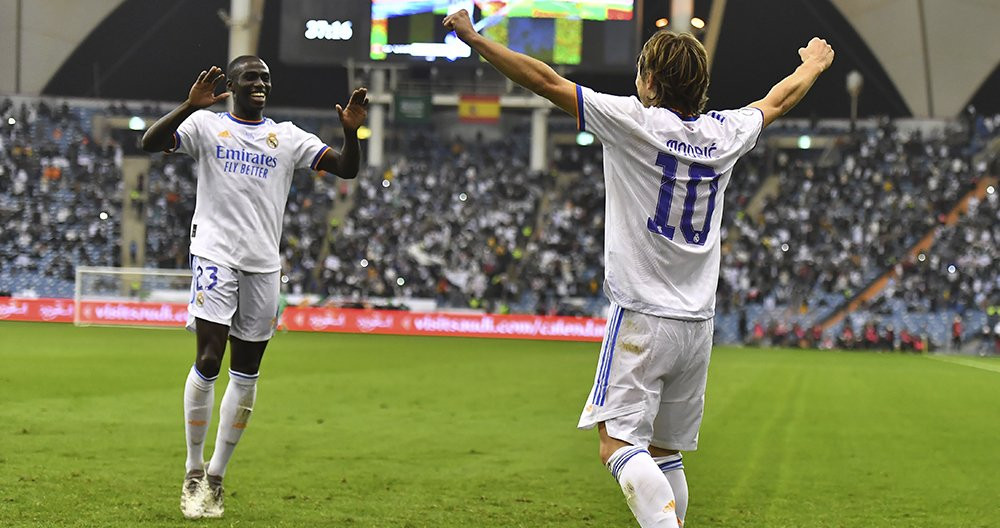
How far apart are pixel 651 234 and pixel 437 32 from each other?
34.7m

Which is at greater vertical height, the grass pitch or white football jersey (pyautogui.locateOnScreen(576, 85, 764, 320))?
white football jersey (pyautogui.locateOnScreen(576, 85, 764, 320))

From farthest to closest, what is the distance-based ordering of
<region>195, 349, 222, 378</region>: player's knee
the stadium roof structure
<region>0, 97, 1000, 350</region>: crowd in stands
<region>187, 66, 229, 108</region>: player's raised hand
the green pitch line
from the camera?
Result: the stadium roof structure, <region>0, 97, 1000, 350</region>: crowd in stands, the green pitch line, <region>195, 349, 222, 378</region>: player's knee, <region>187, 66, 229, 108</region>: player's raised hand

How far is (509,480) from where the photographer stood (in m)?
8.30

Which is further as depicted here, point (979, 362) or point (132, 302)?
point (132, 302)

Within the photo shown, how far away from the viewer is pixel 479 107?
4303cm

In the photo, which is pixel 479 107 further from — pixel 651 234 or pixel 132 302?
pixel 651 234

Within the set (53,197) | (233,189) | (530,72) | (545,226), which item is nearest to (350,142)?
(233,189)

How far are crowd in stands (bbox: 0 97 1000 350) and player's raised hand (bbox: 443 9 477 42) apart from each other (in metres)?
32.6

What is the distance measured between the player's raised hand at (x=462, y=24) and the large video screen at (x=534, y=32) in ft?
104

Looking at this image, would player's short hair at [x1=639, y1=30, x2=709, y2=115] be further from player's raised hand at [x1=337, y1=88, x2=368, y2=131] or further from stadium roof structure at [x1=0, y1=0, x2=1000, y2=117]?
stadium roof structure at [x1=0, y1=0, x2=1000, y2=117]

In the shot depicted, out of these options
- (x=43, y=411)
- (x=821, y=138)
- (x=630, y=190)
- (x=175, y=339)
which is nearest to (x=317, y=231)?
(x=175, y=339)

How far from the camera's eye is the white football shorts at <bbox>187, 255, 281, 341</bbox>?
654 centimetres

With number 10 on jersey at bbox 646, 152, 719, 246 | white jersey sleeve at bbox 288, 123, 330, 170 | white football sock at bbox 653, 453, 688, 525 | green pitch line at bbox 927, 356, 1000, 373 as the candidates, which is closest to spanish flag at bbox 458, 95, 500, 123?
green pitch line at bbox 927, 356, 1000, 373

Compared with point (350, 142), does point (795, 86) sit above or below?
above
